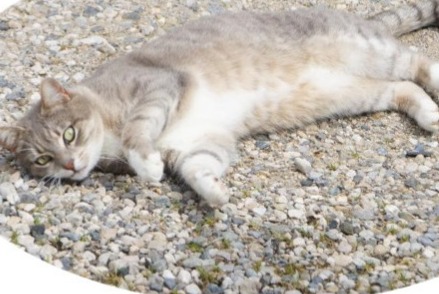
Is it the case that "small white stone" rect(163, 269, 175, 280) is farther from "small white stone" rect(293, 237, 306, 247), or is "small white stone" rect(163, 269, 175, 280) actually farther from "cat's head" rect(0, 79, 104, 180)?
"cat's head" rect(0, 79, 104, 180)

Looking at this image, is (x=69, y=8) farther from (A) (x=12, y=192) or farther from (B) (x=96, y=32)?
(A) (x=12, y=192)

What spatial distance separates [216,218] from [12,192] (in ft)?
3.73

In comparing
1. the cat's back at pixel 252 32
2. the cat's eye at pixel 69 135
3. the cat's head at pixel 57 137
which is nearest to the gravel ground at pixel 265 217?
the cat's head at pixel 57 137

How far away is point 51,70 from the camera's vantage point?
17.8 feet

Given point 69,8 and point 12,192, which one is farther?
point 69,8

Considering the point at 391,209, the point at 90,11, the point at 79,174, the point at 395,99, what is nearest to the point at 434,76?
the point at 395,99

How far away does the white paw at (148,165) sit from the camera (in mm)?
4281

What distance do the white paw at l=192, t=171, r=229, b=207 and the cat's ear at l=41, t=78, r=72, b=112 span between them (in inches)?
35.5

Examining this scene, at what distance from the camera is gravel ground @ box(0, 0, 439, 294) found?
3.73 meters

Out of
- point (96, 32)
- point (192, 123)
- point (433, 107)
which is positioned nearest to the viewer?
point (192, 123)

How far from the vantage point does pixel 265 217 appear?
416cm

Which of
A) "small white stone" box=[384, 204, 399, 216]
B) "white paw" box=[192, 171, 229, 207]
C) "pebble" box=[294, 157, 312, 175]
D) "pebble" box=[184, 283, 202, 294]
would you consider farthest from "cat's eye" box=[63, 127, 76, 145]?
"small white stone" box=[384, 204, 399, 216]

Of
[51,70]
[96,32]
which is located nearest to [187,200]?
[51,70]

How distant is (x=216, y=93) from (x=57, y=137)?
42.0 inches
